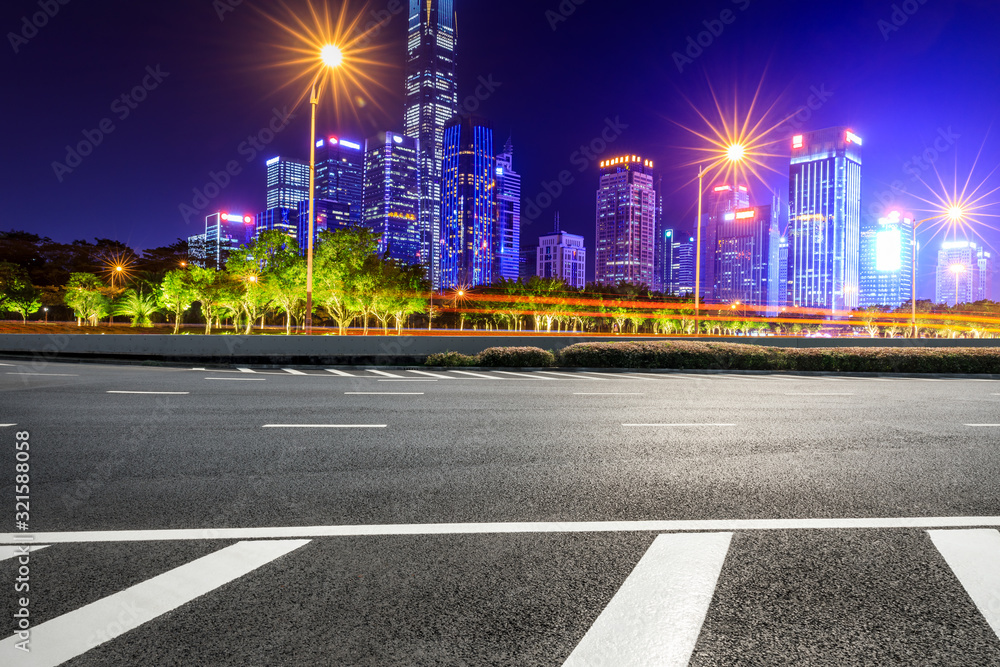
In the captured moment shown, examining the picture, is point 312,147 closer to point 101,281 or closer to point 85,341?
point 85,341

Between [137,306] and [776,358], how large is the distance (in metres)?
57.0

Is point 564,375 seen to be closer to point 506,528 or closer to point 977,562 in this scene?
point 506,528

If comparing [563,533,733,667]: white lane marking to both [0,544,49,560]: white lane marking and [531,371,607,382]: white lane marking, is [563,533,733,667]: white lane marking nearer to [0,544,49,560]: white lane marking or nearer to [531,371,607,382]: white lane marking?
[0,544,49,560]: white lane marking

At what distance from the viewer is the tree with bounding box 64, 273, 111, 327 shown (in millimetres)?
52531

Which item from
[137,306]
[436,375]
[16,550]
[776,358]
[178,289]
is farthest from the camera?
[137,306]

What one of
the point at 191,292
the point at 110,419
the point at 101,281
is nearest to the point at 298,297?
the point at 191,292

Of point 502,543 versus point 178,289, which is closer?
point 502,543

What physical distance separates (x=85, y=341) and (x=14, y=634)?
28662 millimetres

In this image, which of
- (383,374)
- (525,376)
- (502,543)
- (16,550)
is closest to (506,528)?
(502,543)

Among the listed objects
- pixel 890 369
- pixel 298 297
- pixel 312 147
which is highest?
pixel 312 147

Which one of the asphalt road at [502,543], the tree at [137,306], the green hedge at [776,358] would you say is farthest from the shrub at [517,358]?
the tree at [137,306]

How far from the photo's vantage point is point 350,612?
9.27ft

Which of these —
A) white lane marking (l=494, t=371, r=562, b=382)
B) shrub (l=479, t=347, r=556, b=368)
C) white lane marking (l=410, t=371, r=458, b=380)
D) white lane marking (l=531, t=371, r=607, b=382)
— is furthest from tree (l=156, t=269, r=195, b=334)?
white lane marking (l=531, t=371, r=607, b=382)

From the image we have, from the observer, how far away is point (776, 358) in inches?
832
